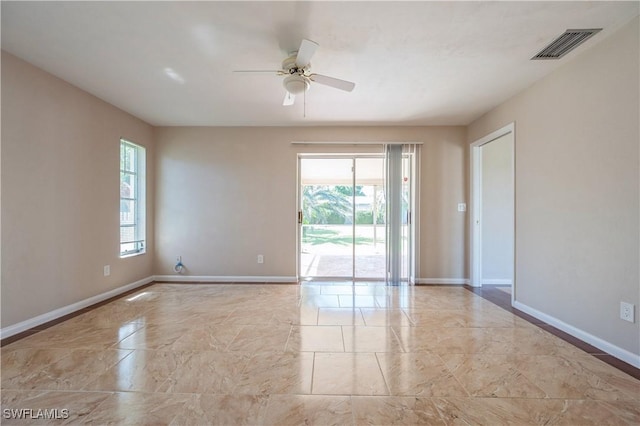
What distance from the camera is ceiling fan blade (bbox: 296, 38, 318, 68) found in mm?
1897

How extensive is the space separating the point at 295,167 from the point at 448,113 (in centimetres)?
243

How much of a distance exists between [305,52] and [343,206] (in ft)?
9.54

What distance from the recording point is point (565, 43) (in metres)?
2.22

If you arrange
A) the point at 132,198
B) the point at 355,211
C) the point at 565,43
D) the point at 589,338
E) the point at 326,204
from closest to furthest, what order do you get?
the point at 565,43, the point at 589,338, the point at 132,198, the point at 355,211, the point at 326,204

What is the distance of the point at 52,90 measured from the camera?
2.77 meters

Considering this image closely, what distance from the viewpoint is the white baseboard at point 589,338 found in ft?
6.58

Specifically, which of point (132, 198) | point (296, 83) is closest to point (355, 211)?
point (296, 83)

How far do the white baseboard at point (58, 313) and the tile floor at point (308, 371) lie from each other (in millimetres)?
188

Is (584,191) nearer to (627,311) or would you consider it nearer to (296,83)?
(627,311)

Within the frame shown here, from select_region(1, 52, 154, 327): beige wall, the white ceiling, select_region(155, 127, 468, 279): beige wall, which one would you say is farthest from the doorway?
select_region(1, 52, 154, 327): beige wall

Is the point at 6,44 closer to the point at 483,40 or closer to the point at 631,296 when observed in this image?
the point at 483,40

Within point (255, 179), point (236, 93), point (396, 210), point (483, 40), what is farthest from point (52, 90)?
point (396, 210)

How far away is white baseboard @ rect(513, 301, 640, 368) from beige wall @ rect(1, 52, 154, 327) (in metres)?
5.13

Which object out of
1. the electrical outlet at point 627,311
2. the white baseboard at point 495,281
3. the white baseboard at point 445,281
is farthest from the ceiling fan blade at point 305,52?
the white baseboard at point 495,281
